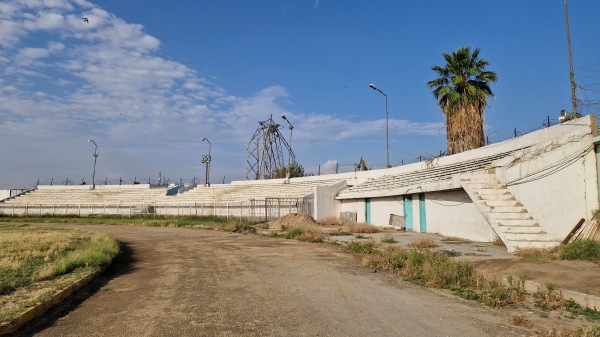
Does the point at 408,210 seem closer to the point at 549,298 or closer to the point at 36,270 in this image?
the point at 549,298

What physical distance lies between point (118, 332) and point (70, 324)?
3.82ft

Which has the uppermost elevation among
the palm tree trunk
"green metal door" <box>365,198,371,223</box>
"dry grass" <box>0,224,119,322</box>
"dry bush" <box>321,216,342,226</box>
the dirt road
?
the palm tree trunk

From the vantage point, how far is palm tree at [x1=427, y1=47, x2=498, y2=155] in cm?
2697

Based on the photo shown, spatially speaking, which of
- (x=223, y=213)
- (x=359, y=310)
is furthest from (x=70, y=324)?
(x=223, y=213)

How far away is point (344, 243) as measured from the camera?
59.9 ft

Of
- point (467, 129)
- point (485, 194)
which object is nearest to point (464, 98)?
point (467, 129)

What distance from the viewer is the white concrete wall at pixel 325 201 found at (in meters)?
34.2

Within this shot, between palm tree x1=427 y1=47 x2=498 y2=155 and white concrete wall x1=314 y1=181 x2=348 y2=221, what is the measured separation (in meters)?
10.7

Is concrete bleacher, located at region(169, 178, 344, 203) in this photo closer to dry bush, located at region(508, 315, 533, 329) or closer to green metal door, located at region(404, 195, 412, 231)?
green metal door, located at region(404, 195, 412, 231)

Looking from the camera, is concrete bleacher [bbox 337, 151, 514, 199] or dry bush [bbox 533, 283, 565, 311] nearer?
dry bush [bbox 533, 283, 565, 311]

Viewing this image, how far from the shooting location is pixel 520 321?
254 inches

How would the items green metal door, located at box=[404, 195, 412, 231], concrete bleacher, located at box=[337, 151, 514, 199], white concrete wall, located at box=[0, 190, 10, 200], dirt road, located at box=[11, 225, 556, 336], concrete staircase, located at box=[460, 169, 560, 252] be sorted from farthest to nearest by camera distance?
white concrete wall, located at box=[0, 190, 10, 200] → green metal door, located at box=[404, 195, 412, 231] → concrete bleacher, located at box=[337, 151, 514, 199] → concrete staircase, located at box=[460, 169, 560, 252] → dirt road, located at box=[11, 225, 556, 336]

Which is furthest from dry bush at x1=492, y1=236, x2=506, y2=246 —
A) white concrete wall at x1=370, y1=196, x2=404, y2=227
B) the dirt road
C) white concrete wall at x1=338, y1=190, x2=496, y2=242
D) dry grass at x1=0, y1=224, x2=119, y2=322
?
dry grass at x1=0, y1=224, x2=119, y2=322

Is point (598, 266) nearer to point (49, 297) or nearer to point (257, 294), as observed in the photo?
point (257, 294)
